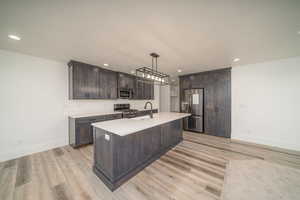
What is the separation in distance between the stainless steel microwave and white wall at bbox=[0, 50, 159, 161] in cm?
163

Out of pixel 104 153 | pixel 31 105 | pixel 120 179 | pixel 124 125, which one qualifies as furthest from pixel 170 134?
pixel 31 105

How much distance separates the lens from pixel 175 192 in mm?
1708

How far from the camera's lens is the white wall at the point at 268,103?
126 inches

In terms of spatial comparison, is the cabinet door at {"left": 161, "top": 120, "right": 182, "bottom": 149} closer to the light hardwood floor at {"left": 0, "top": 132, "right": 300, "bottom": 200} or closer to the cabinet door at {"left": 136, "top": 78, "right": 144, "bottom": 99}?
the light hardwood floor at {"left": 0, "top": 132, "right": 300, "bottom": 200}

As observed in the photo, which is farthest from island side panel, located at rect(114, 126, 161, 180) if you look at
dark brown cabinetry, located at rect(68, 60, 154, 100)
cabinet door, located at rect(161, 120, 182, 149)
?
dark brown cabinetry, located at rect(68, 60, 154, 100)

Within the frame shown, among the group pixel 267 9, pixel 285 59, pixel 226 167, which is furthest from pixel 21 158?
pixel 285 59

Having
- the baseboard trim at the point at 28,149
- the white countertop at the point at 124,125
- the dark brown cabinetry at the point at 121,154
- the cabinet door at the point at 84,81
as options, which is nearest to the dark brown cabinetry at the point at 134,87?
the cabinet door at the point at 84,81

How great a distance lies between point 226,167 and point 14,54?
18.8 ft

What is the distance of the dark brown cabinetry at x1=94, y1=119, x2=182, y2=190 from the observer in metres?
1.81

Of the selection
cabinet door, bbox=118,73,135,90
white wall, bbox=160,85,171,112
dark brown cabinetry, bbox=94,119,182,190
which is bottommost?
dark brown cabinetry, bbox=94,119,182,190

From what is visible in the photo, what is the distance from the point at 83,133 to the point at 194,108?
4.39 metres

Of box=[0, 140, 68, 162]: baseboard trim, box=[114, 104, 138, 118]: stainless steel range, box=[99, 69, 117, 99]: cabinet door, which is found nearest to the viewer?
box=[0, 140, 68, 162]: baseboard trim

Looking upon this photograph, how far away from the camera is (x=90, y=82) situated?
3.75 m

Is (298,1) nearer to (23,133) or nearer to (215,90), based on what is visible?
(215,90)
